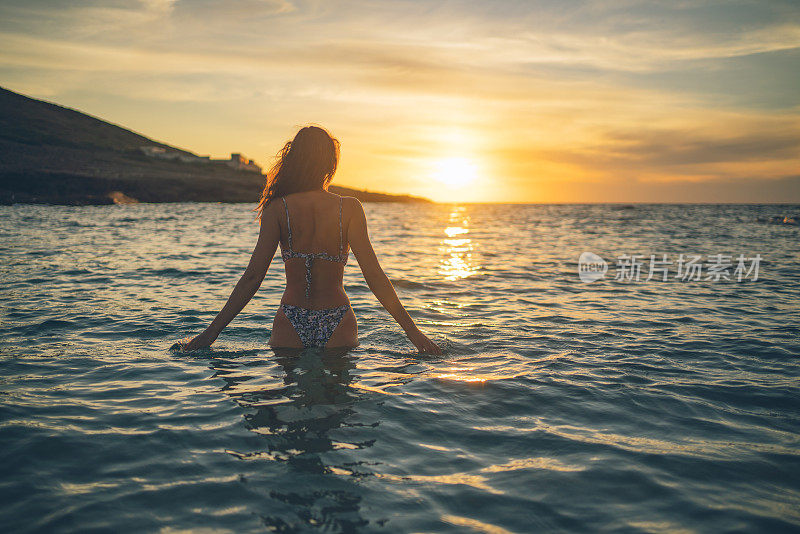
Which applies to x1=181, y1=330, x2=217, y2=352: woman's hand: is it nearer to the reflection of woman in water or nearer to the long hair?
the reflection of woman in water

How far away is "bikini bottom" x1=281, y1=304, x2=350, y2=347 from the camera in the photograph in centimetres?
521

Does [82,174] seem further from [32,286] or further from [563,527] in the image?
→ [563,527]

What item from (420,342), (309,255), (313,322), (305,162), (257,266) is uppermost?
(305,162)

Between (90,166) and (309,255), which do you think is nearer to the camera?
(309,255)

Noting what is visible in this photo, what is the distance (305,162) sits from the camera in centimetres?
475

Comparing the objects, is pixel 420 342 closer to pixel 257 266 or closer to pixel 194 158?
pixel 257 266

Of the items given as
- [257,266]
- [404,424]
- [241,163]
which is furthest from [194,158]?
[404,424]

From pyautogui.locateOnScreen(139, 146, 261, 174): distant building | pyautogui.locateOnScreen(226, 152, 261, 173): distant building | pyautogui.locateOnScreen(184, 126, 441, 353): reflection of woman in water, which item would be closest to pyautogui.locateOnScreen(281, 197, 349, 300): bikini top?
pyautogui.locateOnScreen(184, 126, 441, 353): reflection of woman in water

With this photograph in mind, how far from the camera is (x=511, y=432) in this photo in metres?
3.83

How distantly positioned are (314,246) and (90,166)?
339ft

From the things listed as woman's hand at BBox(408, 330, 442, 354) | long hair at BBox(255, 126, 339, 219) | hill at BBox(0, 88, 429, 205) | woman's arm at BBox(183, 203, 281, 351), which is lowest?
woman's hand at BBox(408, 330, 442, 354)

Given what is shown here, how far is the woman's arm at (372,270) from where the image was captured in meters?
4.96

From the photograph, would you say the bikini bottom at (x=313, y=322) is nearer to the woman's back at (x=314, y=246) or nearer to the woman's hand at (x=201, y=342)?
the woman's back at (x=314, y=246)

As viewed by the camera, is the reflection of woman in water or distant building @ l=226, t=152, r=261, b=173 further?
distant building @ l=226, t=152, r=261, b=173
